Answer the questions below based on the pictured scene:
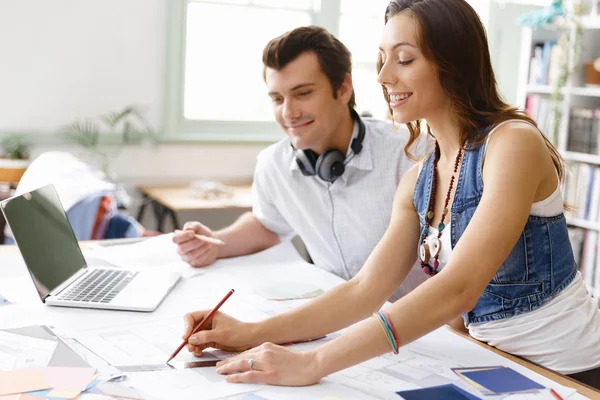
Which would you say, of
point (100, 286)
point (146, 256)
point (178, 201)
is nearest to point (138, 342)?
point (100, 286)

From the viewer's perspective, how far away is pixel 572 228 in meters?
3.69

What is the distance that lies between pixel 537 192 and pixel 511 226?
16 centimetres

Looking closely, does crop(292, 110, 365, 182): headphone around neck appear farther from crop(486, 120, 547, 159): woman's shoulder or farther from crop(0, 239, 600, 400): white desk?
crop(486, 120, 547, 159): woman's shoulder

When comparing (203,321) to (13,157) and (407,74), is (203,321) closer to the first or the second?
(407,74)

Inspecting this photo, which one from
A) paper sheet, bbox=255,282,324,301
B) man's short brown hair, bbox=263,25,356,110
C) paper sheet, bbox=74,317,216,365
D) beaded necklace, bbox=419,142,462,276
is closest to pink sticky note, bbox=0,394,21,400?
paper sheet, bbox=74,317,216,365

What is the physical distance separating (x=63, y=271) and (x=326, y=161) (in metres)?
0.74

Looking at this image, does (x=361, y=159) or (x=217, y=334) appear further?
(x=361, y=159)

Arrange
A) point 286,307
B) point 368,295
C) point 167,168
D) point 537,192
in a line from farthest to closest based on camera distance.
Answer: point 167,168 < point 286,307 < point 368,295 < point 537,192

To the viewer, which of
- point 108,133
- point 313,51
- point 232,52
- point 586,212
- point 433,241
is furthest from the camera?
point 232,52

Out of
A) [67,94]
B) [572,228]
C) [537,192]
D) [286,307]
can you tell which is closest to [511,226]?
[537,192]

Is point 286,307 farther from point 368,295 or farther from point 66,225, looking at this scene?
point 66,225

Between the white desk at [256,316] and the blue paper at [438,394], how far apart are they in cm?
2

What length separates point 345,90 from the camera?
2018mm

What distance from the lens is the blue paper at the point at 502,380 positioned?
3.54ft
